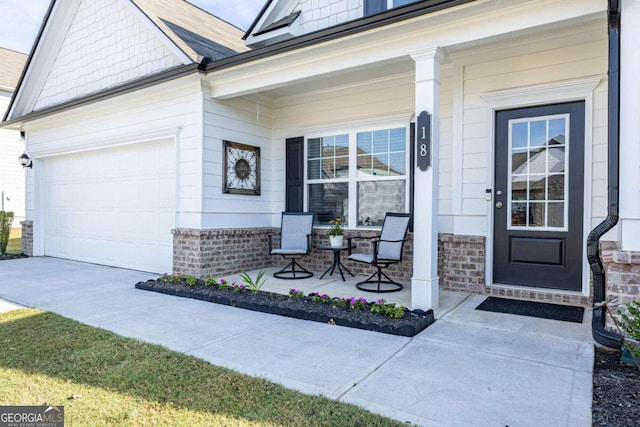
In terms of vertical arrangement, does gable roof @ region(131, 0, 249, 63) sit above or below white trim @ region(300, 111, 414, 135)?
above

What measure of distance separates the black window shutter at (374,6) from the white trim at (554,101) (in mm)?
1998

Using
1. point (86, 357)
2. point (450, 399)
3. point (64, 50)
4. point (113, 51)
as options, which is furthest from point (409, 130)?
point (64, 50)

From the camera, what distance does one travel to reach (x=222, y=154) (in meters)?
6.17

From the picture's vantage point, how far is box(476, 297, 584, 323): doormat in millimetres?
4020

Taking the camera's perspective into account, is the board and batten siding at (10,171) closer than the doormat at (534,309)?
No

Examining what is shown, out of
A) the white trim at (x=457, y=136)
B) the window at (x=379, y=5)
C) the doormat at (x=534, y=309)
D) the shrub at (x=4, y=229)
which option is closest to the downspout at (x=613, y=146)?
the doormat at (x=534, y=309)

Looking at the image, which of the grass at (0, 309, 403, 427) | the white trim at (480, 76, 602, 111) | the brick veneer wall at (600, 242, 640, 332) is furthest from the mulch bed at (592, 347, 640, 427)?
the white trim at (480, 76, 602, 111)

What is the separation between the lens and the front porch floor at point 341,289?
459 cm

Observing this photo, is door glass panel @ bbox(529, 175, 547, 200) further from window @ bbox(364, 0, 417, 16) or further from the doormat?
window @ bbox(364, 0, 417, 16)

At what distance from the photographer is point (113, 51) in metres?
7.50

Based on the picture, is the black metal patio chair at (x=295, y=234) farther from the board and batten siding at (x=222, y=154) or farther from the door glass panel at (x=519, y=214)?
the door glass panel at (x=519, y=214)

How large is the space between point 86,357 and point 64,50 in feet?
26.3

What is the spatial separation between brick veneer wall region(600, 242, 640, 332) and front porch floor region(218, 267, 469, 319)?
149 centimetres

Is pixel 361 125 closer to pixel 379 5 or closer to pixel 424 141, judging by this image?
pixel 379 5
